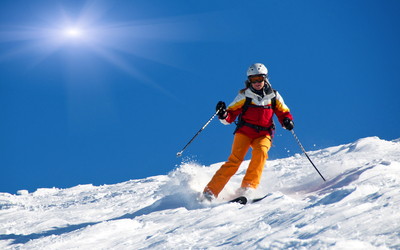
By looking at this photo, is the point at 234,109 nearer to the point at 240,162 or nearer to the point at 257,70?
the point at 257,70

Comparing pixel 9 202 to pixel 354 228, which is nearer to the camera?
pixel 354 228

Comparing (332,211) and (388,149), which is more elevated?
(388,149)

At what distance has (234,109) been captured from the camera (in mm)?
5574

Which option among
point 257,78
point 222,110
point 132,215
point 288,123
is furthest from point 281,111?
point 132,215

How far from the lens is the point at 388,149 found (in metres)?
6.76

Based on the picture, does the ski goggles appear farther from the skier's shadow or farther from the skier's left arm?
the skier's shadow

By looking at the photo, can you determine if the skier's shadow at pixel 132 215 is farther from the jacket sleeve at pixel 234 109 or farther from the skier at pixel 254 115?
the jacket sleeve at pixel 234 109

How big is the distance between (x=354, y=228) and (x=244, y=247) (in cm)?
85

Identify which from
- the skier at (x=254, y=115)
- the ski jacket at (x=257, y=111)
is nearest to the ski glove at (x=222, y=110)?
the skier at (x=254, y=115)

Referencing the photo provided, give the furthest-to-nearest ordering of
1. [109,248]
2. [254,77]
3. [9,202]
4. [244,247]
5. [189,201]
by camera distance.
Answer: [9,202] → [254,77] → [189,201] → [109,248] → [244,247]

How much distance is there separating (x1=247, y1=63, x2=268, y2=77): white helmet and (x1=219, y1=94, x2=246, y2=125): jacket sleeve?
498 mm

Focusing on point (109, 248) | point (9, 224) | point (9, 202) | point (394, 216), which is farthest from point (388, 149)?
point (9, 202)

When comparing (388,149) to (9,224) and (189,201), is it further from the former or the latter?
(9,224)

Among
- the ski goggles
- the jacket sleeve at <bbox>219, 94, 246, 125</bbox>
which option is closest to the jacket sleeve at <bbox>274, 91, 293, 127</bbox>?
the ski goggles
